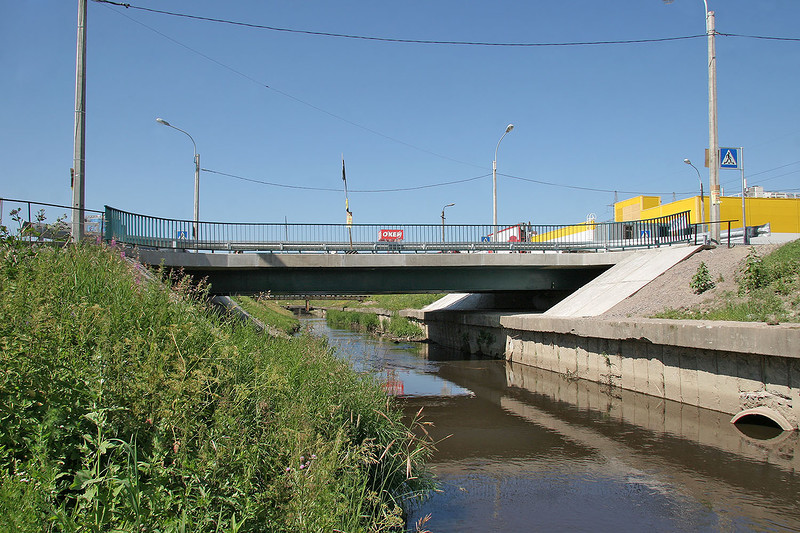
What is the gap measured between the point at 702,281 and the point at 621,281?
174 inches

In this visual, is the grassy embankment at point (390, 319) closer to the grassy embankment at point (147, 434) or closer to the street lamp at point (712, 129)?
the street lamp at point (712, 129)

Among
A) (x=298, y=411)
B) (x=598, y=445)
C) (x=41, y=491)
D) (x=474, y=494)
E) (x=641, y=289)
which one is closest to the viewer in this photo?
(x=41, y=491)

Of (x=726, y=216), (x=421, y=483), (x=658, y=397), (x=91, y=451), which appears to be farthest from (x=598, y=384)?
(x=726, y=216)

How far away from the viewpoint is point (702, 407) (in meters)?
12.7

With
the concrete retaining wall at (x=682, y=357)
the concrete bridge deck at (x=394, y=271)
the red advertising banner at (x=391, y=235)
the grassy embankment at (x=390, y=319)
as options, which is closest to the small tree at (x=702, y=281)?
the concrete retaining wall at (x=682, y=357)

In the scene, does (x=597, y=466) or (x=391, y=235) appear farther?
(x=391, y=235)

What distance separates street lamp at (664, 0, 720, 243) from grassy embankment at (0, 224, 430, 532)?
59.3 ft

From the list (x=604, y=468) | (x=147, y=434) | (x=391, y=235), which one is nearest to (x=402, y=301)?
(x=391, y=235)

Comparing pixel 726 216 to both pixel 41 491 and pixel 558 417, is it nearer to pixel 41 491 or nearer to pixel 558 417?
pixel 558 417

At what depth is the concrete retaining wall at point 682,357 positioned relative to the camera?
10.6 meters

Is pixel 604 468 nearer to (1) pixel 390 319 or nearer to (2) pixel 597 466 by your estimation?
(2) pixel 597 466

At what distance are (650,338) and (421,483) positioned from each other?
8938 mm

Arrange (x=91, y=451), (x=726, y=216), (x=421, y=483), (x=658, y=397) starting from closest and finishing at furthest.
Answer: (x=91, y=451) → (x=421, y=483) → (x=658, y=397) → (x=726, y=216)

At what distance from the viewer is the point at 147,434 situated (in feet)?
13.7
